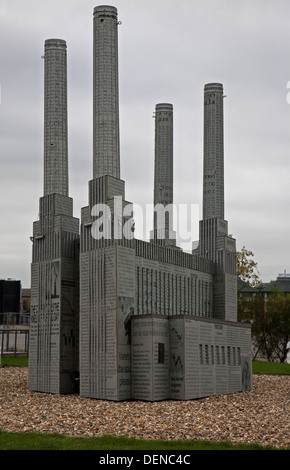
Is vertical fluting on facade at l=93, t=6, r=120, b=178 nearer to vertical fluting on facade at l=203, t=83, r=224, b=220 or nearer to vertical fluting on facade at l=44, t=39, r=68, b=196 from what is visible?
vertical fluting on facade at l=44, t=39, r=68, b=196

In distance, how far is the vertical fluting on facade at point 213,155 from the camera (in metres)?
26.4

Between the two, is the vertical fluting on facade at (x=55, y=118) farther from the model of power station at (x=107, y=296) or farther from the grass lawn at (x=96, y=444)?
the grass lawn at (x=96, y=444)

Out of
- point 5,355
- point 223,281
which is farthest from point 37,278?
point 5,355

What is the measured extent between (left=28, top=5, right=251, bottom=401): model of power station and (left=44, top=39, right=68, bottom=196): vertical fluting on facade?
4 cm

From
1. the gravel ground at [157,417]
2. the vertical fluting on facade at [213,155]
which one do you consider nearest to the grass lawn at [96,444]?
the gravel ground at [157,417]

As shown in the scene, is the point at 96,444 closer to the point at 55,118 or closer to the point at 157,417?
the point at 157,417

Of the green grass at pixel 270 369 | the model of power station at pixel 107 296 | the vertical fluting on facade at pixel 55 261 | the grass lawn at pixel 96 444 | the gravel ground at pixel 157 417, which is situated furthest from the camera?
the green grass at pixel 270 369

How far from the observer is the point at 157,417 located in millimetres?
14727

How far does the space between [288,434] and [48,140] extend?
517 inches

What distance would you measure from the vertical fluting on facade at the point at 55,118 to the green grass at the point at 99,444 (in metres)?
11.4

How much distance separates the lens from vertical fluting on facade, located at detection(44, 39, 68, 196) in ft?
69.5

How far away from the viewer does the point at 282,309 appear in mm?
45094

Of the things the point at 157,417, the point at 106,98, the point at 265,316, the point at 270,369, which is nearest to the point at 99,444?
the point at 157,417
